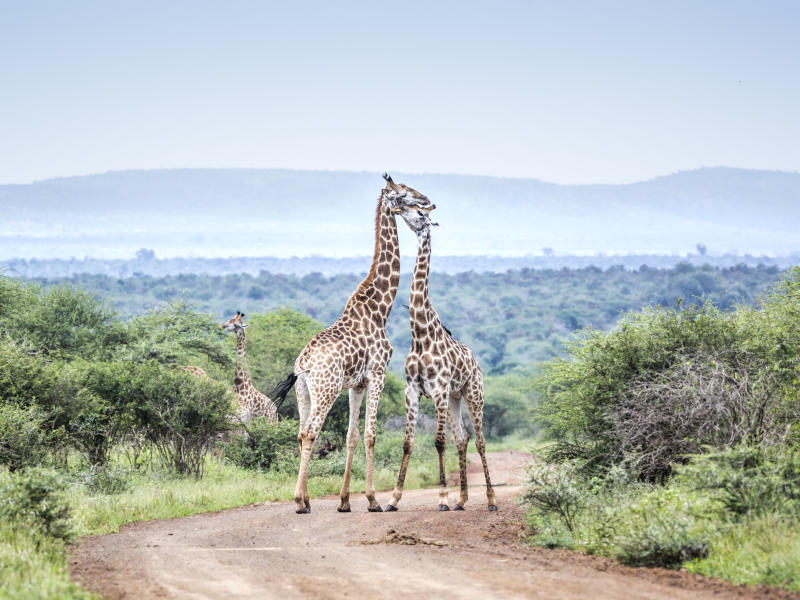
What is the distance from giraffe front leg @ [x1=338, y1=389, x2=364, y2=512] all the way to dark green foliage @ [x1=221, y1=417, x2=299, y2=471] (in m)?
5.56

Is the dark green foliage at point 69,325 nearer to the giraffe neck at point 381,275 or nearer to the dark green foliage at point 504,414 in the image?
the giraffe neck at point 381,275

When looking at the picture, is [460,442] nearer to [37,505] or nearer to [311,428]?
[311,428]

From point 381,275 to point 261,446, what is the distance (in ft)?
21.0

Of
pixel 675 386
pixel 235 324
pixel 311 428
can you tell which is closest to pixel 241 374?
pixel 235 324

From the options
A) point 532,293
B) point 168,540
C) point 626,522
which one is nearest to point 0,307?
point 168,540

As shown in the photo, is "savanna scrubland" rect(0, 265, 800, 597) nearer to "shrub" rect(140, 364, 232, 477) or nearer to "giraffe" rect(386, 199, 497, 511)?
"shrub" rect(140, 364, 232, 477)

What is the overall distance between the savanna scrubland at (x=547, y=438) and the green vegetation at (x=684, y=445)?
0.10 feet

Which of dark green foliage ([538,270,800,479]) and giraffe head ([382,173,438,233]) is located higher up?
giraffe head ([382,173,438,233])

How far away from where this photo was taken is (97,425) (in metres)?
17.9

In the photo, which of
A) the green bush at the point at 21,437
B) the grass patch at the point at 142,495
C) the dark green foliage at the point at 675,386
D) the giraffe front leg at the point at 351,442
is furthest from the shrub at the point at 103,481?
the dark green foliage at the point at 675,386

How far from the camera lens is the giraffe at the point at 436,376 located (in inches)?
586

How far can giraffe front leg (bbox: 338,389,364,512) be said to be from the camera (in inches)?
573

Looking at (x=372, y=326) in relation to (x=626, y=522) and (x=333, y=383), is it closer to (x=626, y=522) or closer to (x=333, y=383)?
(x=333, y=383)

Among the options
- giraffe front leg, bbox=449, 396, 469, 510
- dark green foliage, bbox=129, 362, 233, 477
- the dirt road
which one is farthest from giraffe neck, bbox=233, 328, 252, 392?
Answer: the dirt road
